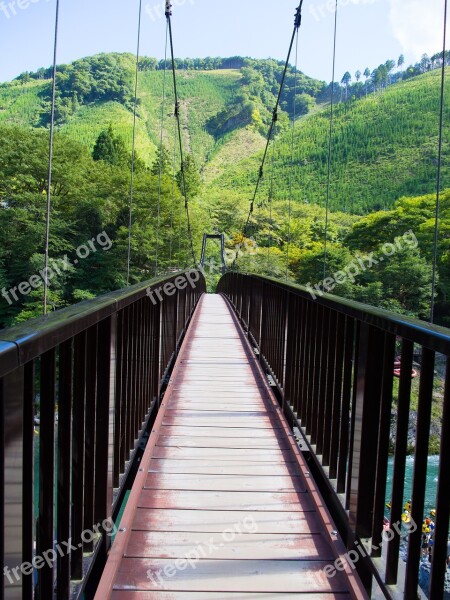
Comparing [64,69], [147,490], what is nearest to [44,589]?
[147,490]

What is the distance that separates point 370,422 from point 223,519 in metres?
0.75

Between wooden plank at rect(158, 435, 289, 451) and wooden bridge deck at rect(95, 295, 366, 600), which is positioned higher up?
wooden bridge deck at rect(95, 295, 366, 600)

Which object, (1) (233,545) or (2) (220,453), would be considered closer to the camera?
(1) (233,545)

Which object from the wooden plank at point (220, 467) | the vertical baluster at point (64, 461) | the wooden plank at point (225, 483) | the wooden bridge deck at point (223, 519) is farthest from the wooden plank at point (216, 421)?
the vertical baluster at point (64, 461)

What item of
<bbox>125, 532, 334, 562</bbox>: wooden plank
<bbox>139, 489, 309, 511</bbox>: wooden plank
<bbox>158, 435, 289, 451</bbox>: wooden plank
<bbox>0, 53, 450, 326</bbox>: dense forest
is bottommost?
<bbox>158, 435, 289, 451</bbox>: wooden plank

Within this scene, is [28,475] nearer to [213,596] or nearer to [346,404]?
[213,596]

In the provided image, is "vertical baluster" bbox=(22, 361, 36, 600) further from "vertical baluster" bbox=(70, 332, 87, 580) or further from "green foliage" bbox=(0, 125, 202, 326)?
"green foliage" bbox=(0, 125, 202, 326)

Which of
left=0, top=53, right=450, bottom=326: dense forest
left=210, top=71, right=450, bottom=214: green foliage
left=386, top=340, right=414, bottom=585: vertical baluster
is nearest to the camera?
left=386, top=340, right=414, bottom=585: vertical baluster

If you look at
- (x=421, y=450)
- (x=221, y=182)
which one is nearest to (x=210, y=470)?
(x=421, y=450)

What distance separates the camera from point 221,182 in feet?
261

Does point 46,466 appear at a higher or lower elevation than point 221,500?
higher

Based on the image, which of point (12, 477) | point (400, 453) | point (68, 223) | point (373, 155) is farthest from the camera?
point (373, 155)

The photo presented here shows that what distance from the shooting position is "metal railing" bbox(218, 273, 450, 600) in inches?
44.6

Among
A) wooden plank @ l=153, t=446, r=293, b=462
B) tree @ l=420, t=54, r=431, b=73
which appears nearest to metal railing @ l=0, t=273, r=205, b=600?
wooden plank @ l=153, t=446, r=293, b=462
